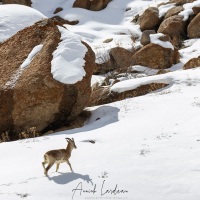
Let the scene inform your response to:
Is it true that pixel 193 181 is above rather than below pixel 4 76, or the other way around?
above

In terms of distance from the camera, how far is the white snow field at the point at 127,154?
4.32 m

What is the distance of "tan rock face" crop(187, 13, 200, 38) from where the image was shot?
1828cm

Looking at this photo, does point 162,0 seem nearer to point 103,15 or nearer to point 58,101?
point 103,15

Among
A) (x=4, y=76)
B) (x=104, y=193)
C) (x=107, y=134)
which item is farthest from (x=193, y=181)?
(x=4, y=76)

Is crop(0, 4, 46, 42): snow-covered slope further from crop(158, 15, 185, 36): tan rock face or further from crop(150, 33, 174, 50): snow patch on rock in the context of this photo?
crop(158, 15, 185, 36): tan rock face

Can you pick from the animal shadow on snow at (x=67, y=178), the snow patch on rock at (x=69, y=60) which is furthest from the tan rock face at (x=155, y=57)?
the animal shadow on snow at (x=67, y=178)

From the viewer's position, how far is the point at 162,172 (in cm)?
466

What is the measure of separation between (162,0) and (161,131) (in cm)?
1924

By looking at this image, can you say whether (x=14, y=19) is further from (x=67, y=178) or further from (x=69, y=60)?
(x=67, y=178)

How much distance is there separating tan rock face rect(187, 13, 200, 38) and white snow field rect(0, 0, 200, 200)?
8675 mm

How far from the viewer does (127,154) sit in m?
5.45

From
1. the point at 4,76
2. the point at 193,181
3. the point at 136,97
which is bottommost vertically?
the point at 136,97

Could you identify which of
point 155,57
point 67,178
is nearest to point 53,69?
point 67,178

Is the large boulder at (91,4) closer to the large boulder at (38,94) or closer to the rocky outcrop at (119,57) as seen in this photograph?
the rocky outcrop at (119,57)
